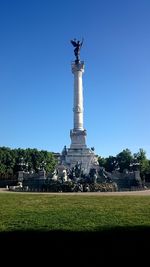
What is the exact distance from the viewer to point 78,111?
83125 mm

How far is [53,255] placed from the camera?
32.6ft

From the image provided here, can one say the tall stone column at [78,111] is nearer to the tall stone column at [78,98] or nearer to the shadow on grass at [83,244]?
the tall stone column at [78,98]

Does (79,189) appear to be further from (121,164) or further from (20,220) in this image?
(121,164)

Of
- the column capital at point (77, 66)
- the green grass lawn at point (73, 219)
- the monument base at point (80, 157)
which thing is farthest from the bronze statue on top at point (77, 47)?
the green grass lawn at point (73, 219)

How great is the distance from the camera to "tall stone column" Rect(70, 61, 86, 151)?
8219cm

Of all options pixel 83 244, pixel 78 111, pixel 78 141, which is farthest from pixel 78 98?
pixel 83 244

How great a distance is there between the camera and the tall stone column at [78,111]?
270ft

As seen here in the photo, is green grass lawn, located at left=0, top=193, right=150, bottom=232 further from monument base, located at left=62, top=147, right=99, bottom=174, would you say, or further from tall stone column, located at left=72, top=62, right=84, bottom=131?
tall stone column, located at left=72, top=62, right=84, bottom=131

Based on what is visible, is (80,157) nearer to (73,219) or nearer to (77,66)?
(77,66)

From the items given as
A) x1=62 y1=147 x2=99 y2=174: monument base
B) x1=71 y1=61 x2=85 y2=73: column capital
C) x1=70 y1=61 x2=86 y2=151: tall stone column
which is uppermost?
x1=71 y1=61 x2=85 y2=73: column capital

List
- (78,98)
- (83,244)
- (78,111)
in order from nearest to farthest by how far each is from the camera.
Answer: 1. (83,244)
2. (78,111)
3. (78,98)

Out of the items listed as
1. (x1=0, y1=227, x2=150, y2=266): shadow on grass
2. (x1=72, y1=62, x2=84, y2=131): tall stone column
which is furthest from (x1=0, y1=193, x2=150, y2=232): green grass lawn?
(x1=72, y1=62, x2=84, y2=131): tall stone column

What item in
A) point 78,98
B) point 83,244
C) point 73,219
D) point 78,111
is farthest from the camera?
point 78,98

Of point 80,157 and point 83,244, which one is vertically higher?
point 80,157
